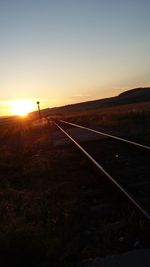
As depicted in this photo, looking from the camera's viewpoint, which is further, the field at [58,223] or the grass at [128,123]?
the grass at [128,123]

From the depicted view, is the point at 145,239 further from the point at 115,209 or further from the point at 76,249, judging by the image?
the point at 115,209

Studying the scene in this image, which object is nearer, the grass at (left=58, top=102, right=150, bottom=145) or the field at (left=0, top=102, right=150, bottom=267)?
the field at (left=0, top=102, right=150, bottom=267)

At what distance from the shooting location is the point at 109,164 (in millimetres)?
12609

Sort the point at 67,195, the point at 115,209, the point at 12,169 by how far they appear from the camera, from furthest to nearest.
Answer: the point at 12,169
the point at 67,195
the point at 115,209

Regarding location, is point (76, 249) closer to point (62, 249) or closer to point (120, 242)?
point (62, 249)

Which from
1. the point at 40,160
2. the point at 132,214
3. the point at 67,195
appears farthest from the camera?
the point at 40,160

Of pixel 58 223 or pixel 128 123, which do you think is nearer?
pixel 58 223

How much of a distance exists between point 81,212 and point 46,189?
2559mm

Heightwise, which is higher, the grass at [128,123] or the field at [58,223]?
the field at [58,223]

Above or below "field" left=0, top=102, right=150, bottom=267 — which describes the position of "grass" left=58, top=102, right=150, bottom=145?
below

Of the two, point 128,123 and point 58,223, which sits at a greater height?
point 58,223

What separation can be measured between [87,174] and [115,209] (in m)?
3.92

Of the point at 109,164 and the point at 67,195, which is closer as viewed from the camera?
the point at 67,195

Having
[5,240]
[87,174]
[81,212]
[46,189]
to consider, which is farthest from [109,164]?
[5,240]
